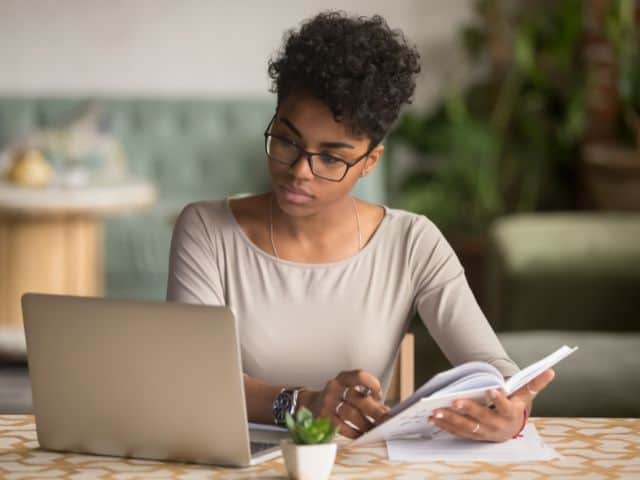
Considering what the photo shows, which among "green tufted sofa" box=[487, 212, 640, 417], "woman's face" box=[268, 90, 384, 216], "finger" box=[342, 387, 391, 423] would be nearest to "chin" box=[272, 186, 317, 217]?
"woman's face" box=[268, 90, 384, 216]

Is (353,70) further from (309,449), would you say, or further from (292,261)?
(309,449)

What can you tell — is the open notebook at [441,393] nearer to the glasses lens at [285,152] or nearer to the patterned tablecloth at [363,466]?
the patterned tablecloth at [363,466]

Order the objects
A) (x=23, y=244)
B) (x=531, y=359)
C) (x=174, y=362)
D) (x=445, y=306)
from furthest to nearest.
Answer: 1. (x=23, y=244)
2. (x=531, y=359)
3. (x=445, y=306)
4. (x=174, y=362)

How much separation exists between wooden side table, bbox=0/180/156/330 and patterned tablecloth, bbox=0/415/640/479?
128 inches

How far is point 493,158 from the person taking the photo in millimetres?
6266

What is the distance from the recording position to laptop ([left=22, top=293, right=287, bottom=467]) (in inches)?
62.2

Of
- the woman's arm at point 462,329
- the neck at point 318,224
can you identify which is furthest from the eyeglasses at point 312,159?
the woman's arm at point 462,329

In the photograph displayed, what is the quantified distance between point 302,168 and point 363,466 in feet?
1.66

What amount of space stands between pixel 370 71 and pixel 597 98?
4358mm

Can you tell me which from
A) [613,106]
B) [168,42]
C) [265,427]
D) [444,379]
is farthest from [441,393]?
[168,42]

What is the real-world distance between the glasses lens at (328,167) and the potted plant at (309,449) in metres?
0.51

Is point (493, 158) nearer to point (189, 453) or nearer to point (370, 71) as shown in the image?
point (370, 71)

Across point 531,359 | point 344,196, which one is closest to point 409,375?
point 344,196

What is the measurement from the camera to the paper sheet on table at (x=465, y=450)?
1.70 meters
